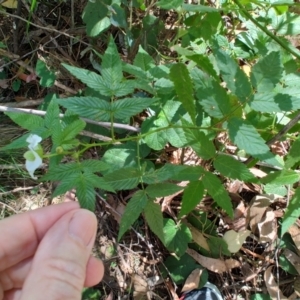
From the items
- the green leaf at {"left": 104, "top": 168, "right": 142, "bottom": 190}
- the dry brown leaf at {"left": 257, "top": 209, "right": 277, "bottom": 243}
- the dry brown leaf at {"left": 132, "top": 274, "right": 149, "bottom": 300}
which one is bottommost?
the dry brown leaf at {"left": 132, "top": 274, "right": 149, "bottom": 300}

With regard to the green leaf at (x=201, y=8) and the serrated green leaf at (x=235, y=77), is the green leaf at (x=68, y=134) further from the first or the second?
the green leaf at (x=201, y=8)

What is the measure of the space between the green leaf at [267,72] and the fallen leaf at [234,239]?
93cm

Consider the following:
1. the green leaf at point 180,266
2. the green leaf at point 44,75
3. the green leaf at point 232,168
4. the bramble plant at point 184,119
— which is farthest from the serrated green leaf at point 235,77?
the green leaf at point 44,75

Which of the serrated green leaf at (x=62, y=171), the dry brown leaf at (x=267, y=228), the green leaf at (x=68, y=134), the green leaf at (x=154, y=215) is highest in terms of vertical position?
the green leaf at (x=68, y=134)

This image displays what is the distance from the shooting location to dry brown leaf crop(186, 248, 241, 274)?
6.65 feet

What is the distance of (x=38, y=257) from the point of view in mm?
1141

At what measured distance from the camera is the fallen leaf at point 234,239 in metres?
1.99

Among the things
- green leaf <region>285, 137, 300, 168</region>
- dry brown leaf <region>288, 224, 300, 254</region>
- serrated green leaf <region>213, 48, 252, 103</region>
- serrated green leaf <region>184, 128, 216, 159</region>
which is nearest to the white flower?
serrated green leaf <region>184, 128, 216, 159</region>

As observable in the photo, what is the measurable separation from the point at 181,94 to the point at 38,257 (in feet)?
2.12

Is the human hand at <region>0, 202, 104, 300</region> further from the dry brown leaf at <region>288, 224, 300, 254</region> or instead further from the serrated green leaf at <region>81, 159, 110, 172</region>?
the dry brown leaf at <region>288, 224, 300, 254</region>

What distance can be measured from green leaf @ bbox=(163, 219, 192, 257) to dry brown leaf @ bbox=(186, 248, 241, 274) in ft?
0.59

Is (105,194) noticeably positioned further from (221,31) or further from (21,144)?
(221,31)

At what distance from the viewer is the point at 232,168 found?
136cm

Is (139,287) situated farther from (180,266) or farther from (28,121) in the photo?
(28,121)
